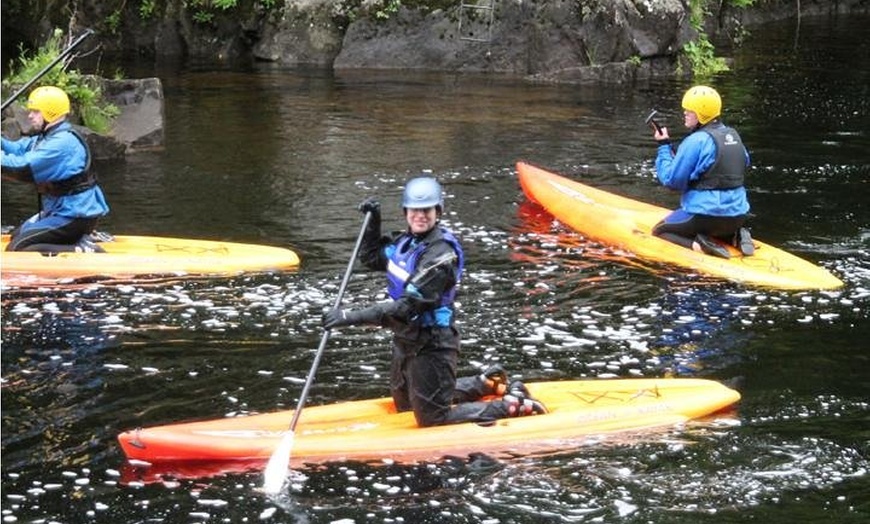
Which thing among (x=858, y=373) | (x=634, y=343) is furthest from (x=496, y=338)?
(x=858, y=373)

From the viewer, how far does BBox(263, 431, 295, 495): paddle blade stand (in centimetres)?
693

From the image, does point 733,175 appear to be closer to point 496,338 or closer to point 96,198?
point 496,338

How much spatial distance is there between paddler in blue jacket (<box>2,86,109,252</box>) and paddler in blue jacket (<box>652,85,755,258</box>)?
207 inches

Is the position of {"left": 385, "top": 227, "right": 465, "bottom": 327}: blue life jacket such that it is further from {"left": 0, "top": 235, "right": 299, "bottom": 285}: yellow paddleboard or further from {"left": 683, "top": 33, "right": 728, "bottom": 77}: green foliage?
{"left": 683, "top": 33, "right": 728, "bottom": 77}: green foliage

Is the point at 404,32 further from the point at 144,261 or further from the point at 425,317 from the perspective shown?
the point at 425,317

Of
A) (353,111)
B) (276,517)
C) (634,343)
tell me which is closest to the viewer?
(276,517)

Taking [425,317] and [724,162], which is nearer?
[425,317]

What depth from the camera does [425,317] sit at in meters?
7.30

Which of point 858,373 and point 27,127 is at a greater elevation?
point 27,127

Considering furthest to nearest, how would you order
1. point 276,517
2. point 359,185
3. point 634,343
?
point 359,185, point 634,343, point 276,517

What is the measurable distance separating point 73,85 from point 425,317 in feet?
34.1

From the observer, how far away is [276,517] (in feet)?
21.8

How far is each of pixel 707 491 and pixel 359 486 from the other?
77.4 inches

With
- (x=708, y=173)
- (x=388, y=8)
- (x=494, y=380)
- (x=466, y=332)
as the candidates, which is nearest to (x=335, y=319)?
(x=494, y=380)
